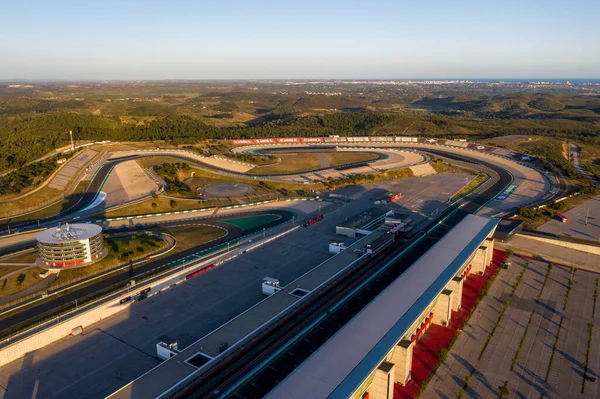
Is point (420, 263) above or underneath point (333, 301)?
above

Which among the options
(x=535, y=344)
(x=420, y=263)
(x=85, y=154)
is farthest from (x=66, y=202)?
(x=535, y=344)

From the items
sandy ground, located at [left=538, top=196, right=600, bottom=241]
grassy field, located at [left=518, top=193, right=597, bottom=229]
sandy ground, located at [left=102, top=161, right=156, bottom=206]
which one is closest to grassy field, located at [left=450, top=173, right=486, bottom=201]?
grassy field, located at [left=518, top=193, right=597, bottom=229]

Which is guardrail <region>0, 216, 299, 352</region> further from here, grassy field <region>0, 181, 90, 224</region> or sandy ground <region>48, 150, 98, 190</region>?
sandy ground <region>48, 150, 98, 190</region>

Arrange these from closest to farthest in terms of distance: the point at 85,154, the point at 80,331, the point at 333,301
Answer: the point at 80,331 < the point at 333,301 < the point at 85,154

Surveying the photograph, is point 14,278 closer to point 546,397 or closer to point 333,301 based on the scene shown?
point 333,301

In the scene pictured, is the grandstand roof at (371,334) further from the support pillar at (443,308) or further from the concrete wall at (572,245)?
the concrete wall at (572,245)

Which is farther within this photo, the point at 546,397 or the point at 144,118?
the point at 144,118
